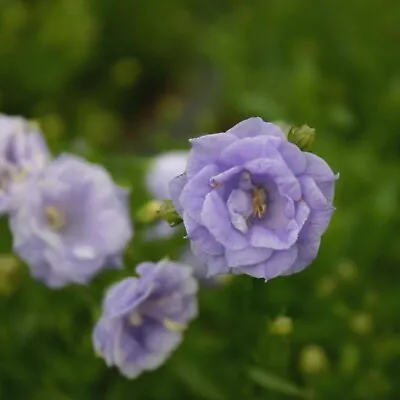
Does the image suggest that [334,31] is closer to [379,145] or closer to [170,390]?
[379,145]

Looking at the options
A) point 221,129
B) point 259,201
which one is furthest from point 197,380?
point 221,129

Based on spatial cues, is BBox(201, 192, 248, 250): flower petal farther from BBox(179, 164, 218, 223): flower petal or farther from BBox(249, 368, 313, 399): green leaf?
BBox(249, 368, 313, 399): green leaf

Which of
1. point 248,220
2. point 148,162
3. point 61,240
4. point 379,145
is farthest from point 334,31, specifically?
point 248,220

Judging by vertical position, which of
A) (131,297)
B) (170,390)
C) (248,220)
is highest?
(248,220)

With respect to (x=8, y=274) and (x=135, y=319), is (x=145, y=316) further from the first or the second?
(x=8, y=274)

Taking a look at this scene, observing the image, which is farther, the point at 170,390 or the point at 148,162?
the point at 148,162

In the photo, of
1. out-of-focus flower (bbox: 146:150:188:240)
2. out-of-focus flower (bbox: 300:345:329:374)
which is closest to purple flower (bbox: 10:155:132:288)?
out-of-focus flower (bbox: 146:150:188:240)
